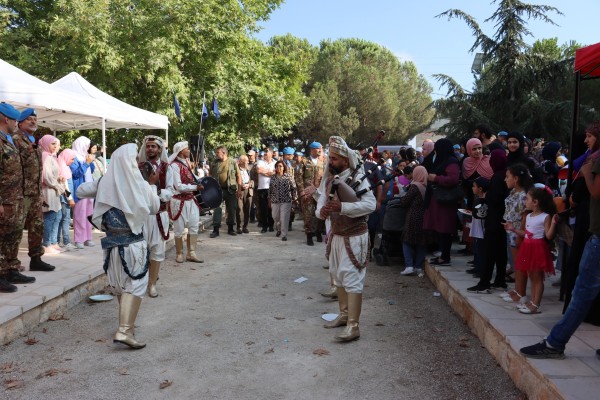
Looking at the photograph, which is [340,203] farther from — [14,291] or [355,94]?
[355,94]

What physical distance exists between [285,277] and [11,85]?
5.06 meters

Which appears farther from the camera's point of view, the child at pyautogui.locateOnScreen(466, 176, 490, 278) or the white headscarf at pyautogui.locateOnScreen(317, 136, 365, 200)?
the child at pyautogui.locateOnScreen(466, 176, 490, 278)

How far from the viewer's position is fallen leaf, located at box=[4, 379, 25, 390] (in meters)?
3.87

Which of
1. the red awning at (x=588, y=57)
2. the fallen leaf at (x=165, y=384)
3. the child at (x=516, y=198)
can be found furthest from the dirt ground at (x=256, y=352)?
the red awning at (x=588, y=57)

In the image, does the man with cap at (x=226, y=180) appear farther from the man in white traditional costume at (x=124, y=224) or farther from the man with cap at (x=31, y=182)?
the man in white traditional costume at (x=124, y=224)

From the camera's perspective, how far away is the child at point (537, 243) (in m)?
4.79

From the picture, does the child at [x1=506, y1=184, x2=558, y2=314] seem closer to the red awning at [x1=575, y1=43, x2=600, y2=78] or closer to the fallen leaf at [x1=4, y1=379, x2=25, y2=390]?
the red awning at [x1=575, y1=43, x2=600, y2=78]

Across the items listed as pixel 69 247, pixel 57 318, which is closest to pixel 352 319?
pixel 57 318

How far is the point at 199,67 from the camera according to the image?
2150cm

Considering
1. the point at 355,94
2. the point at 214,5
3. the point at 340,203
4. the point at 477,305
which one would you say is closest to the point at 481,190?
the point at 477,305

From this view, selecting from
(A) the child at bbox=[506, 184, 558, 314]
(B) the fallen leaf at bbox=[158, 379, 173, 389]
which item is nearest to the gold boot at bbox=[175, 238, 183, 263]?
(B) the fallen leaf at bbox=[158, 379, 173, 389]

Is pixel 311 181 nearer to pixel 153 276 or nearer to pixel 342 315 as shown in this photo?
pixel 153 276

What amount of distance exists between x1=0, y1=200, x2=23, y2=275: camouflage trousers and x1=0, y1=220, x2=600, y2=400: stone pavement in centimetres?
35

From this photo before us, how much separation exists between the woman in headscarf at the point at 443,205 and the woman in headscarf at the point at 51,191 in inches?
229
